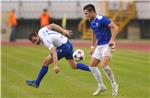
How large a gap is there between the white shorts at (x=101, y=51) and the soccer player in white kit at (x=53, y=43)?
0.75 metres

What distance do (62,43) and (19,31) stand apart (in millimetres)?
31519

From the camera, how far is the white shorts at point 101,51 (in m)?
13.8

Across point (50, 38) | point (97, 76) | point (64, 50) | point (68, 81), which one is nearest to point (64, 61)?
point (68, 81)

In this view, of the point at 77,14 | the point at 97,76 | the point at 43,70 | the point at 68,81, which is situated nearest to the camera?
the point at 97,76

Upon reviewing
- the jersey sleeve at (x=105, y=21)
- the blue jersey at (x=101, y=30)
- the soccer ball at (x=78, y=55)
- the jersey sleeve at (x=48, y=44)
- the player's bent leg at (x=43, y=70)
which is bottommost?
the player's bent leg at (x=43, y=70)

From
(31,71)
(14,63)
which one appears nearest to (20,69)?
(31,71)

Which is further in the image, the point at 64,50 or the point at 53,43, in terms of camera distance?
the point at 64,50

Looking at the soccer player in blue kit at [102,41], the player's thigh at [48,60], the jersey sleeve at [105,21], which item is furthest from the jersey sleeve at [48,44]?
the jersey sleeve at [105,21]

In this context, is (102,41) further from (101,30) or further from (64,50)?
(64,50)

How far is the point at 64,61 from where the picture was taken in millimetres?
25156

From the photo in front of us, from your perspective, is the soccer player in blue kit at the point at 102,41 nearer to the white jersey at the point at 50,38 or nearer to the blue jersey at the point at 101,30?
the blue jersey at the point at 101,30

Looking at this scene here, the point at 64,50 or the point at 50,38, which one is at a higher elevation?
the point at 50,38

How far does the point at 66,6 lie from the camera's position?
46.0 meters

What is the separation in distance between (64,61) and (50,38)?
1107 centimetres
